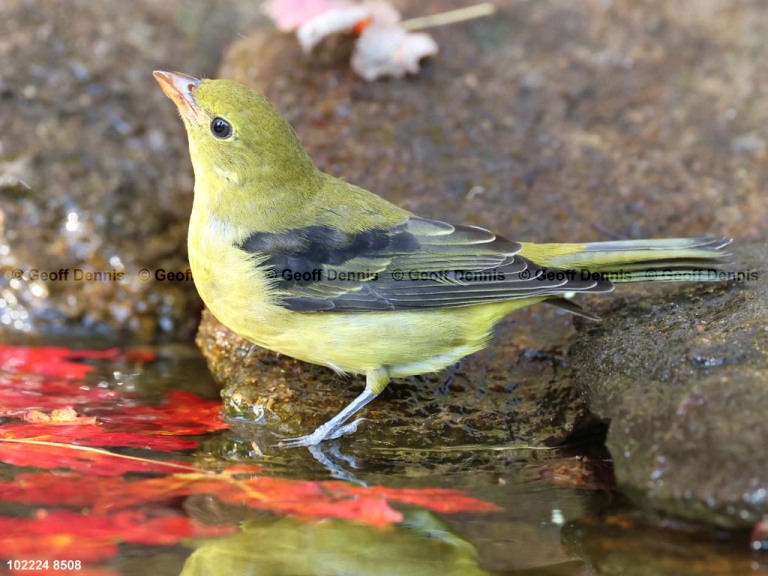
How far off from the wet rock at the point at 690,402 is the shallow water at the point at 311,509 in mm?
165

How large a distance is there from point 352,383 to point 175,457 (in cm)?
114

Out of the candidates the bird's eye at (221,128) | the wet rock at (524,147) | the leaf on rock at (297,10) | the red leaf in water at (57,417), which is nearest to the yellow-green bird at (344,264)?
the bird's eye at (221,128)

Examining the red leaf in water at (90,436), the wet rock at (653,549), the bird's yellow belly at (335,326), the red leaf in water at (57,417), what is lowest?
the wet rock at (653,549)

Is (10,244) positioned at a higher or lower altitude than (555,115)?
lower

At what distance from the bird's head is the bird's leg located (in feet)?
3.76

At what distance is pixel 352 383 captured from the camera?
15.8ft

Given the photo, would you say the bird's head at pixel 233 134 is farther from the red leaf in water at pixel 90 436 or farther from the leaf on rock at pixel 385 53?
the leaf on rock at pixel 385 53

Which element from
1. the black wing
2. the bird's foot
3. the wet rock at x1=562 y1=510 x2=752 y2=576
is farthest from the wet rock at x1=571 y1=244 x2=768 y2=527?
the bird's foot

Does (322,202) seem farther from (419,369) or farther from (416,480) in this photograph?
(416,480)

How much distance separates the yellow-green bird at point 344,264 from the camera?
173 inches

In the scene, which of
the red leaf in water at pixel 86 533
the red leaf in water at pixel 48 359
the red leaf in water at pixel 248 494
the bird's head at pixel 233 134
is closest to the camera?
the red leaf in water at pixel 86 533

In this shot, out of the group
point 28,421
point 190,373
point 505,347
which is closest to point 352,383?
point 505,347

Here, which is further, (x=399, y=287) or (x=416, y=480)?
(x=399, y=287)

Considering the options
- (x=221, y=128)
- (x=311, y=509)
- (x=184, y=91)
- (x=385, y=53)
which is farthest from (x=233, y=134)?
(x=385, y=53)
